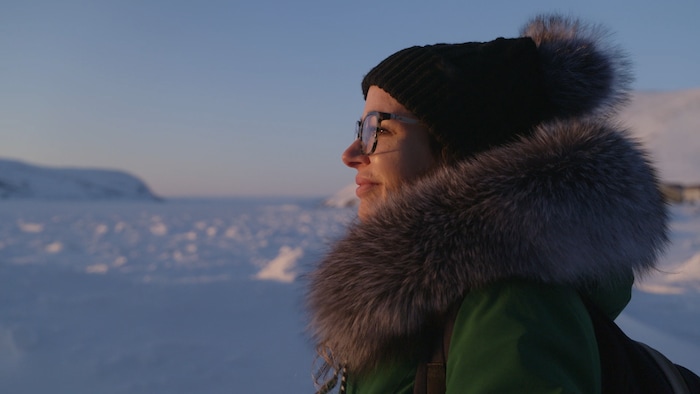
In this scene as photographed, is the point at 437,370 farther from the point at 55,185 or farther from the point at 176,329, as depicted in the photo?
the point at 55,185

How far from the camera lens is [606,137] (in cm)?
104

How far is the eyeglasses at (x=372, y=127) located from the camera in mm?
1282

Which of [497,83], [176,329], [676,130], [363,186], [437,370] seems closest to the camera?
[437,370]

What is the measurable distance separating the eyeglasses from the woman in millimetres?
29

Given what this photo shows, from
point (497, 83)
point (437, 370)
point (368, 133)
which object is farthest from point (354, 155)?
point (437, 370)

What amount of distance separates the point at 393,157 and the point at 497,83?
1.02 ft

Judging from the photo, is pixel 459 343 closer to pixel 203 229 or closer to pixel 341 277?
pixel 341 277

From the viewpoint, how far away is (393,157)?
127cm

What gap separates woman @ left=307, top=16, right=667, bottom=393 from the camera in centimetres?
84

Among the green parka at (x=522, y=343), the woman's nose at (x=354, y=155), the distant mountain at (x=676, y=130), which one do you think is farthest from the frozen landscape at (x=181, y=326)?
the distant mountain at (x=676, y=130)

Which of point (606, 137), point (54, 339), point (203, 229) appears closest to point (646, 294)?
point (606, 137)

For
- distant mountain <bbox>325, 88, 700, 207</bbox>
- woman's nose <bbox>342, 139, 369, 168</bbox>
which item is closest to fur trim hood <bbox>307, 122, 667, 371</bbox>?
woman's nose <bbox>342, 139, 369, 168</bbox>

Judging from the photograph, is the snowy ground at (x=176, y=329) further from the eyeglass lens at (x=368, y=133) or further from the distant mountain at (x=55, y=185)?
the distant mountain at (x=55, y=185)

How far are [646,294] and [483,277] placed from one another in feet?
14.7
